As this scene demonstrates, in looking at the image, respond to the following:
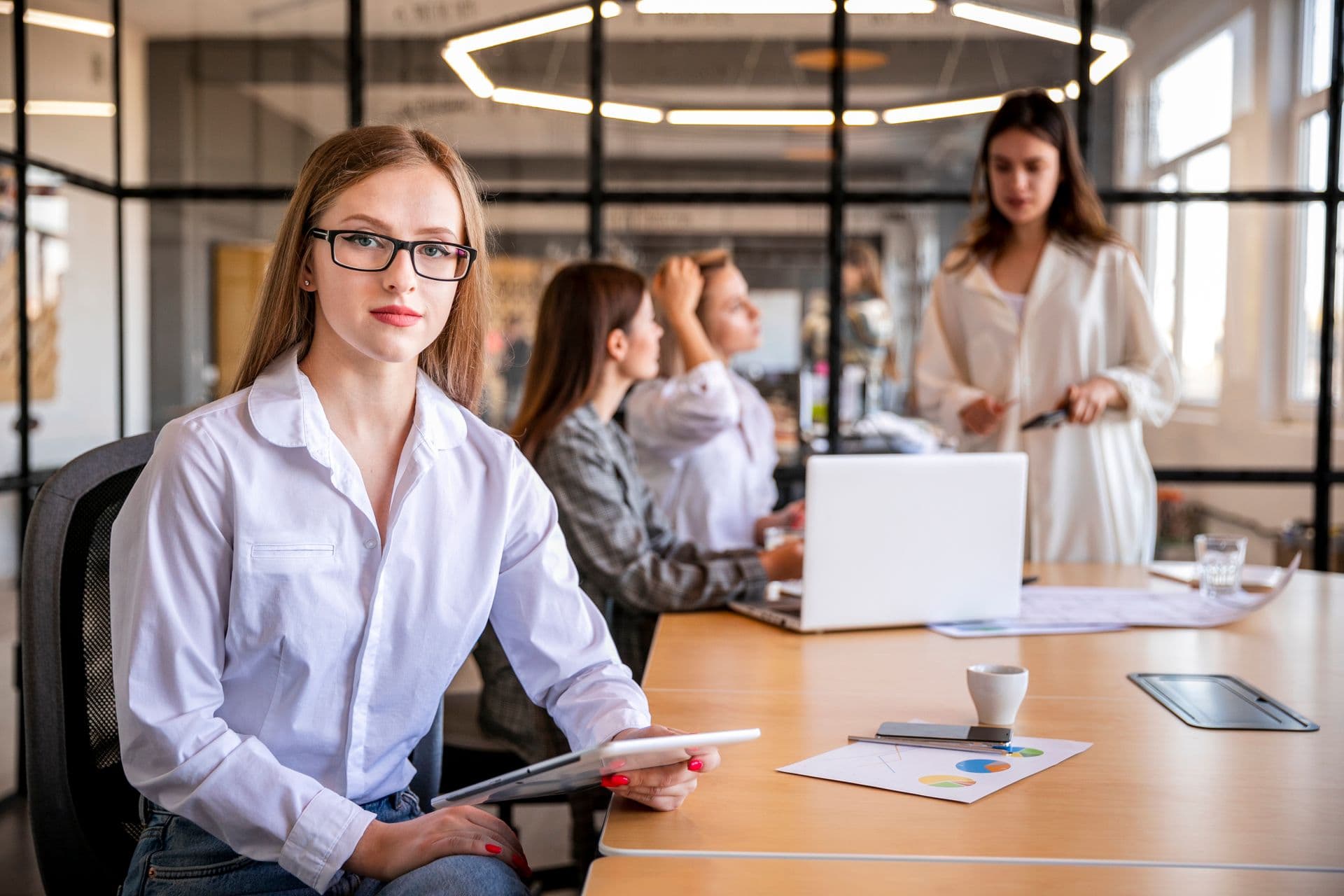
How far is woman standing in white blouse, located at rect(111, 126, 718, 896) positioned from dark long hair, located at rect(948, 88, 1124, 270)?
5.78 feet

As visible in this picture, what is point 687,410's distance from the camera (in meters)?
2.77

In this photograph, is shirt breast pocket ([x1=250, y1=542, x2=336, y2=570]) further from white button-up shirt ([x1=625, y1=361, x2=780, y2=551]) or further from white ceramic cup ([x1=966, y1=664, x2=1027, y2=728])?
white button-up shirt ([x1=625, y1=361, x2=780, y2=551])

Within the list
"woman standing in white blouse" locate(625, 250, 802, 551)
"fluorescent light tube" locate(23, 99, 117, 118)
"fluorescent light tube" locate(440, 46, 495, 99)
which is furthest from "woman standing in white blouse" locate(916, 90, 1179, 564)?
"fluorescent light tube" locate(23, 99, 117, 118)

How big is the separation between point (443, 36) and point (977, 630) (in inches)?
97.2

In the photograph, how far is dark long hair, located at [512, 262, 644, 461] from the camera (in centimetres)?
236

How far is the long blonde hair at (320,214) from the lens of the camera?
138 centimetres

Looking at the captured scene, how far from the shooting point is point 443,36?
355cm

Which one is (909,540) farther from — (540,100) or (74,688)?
(540,100)

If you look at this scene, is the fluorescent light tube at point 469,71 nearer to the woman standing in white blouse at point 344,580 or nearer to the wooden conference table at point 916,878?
the woman standing in white blouse at point 344,580

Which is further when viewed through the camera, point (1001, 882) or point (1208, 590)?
point (1208, 590)

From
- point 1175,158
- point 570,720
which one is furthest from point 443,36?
point 570,720

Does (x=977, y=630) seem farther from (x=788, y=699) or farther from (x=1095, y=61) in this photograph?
(x=1095, y=61)

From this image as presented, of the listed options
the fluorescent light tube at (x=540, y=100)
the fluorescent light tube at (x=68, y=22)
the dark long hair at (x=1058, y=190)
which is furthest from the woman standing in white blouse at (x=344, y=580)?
the fluorescent light tube at (x=68, y=22)

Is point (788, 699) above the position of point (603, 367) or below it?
below
